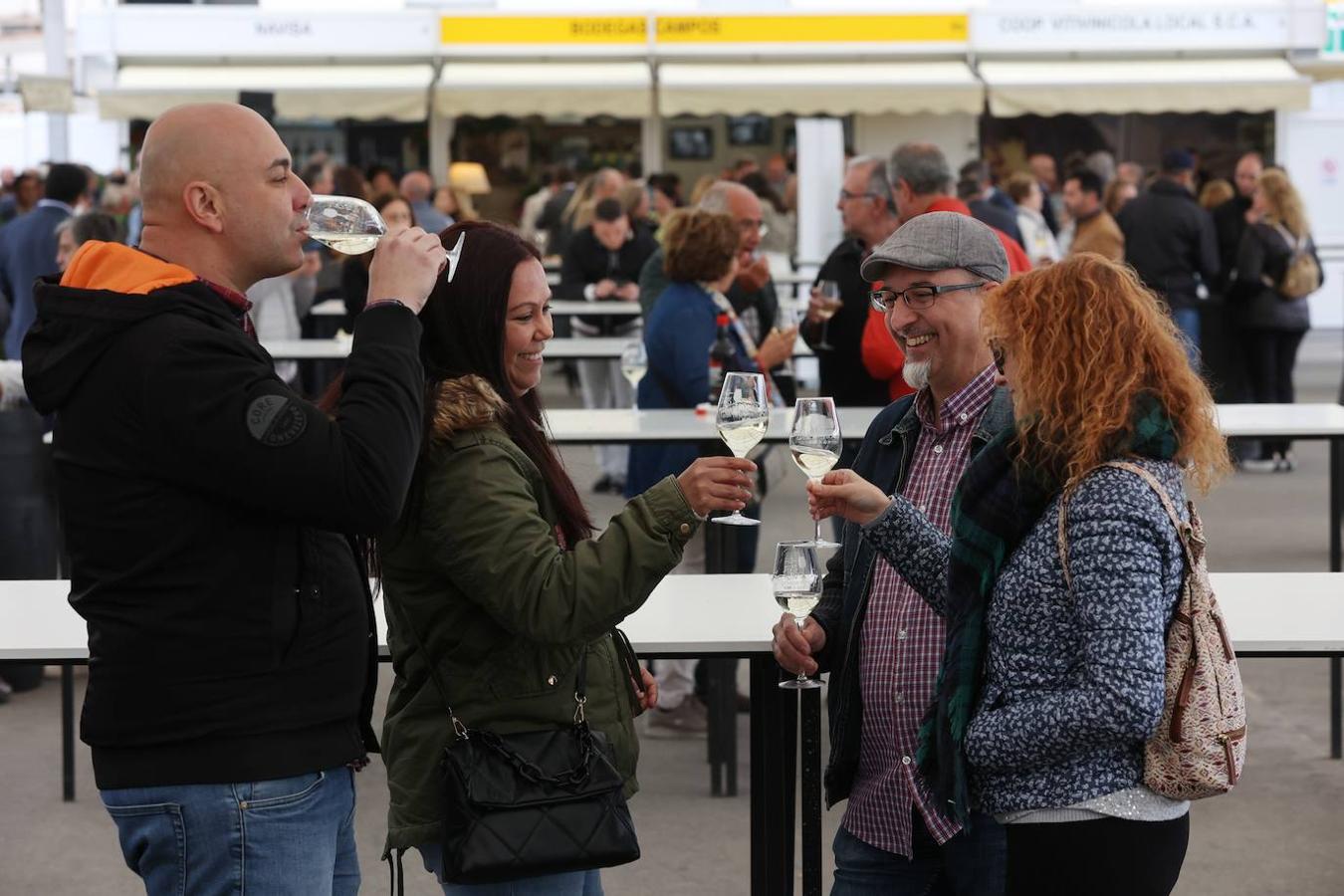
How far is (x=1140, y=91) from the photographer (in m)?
16.7

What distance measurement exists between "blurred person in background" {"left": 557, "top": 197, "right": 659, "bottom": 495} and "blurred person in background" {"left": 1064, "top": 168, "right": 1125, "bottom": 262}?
2.52m

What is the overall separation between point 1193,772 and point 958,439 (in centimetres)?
71

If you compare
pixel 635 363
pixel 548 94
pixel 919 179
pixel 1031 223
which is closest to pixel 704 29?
pixel 548 94

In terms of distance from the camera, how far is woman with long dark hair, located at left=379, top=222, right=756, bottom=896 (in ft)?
7.35

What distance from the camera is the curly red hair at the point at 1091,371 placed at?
2.18 metres

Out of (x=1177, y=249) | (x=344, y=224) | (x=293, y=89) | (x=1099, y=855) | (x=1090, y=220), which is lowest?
(x=1099, y=855)

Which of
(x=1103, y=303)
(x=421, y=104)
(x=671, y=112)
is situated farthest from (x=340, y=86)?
(x=1103, y=303)

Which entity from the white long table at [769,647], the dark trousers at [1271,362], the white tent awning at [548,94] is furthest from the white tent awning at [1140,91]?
the white long table at [769,647]

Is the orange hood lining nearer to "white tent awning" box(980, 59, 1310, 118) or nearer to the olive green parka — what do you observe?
the olive green parka

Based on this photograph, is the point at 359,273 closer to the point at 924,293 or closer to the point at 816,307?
the point at 816,307

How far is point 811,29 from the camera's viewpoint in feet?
57.4

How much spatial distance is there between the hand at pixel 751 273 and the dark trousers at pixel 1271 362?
4.07 metres

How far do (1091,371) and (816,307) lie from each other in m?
3.76

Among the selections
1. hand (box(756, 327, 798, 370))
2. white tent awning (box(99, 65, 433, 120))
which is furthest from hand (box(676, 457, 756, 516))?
white tent awning (box(99, 65, 433, 120))
